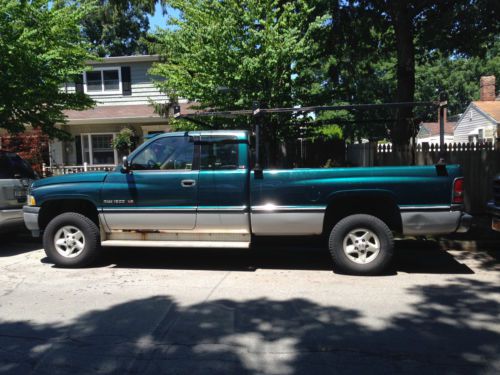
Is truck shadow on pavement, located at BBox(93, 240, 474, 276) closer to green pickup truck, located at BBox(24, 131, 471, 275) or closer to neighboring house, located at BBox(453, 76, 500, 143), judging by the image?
green pickup truck, located at BBox(24, 131, 471, 275)

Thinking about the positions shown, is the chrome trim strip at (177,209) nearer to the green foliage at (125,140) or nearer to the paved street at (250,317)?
the paved street at (250,317)

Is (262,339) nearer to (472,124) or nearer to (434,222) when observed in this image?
(434,222)

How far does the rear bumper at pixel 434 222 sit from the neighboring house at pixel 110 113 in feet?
44.7

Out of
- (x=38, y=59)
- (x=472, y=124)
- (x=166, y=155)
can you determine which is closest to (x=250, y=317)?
(x=166, y=155)

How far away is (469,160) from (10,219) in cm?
982

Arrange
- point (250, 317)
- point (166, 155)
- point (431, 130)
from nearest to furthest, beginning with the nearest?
1. point (250, 317)
2. point (166, 155)
3. point (431, 130)

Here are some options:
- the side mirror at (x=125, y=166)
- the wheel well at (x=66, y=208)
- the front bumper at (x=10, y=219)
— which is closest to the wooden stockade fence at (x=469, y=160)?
the side mirror at (x=125, y=166)

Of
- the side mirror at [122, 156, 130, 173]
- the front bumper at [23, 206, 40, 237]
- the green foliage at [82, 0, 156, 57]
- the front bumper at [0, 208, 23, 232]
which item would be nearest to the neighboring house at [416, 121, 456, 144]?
the green foliage at [82, 0, 156, 57]

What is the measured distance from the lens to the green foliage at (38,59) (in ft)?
27.5

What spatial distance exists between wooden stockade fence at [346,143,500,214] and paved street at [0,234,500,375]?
3.99 m

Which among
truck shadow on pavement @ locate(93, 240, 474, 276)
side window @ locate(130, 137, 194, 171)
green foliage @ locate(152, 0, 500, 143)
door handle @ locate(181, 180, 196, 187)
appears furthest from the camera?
green foliage @ locate(152, 0, 500, 143)

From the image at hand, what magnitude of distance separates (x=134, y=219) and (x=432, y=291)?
4.01m

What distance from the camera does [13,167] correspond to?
8.14m

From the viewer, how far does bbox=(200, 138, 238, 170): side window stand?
6.38 metres
